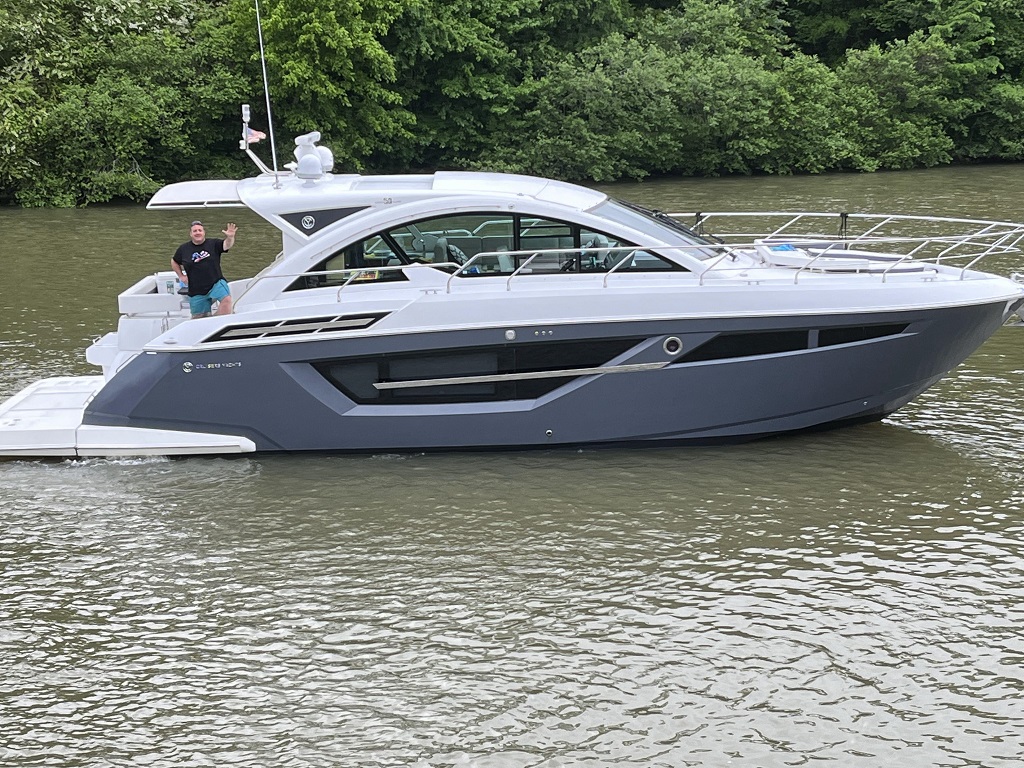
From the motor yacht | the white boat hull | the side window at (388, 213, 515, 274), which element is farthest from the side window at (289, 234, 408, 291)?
the white boat hull

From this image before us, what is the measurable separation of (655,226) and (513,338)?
1711 millimetres

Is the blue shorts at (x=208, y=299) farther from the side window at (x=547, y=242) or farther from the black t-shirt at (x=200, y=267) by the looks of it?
the side window at (x=547, y=242)

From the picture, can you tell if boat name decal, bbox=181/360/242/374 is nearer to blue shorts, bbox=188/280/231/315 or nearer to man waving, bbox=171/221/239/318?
man waving, bbox=171/221/239/318

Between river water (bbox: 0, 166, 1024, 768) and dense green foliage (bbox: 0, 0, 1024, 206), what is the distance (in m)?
20.2

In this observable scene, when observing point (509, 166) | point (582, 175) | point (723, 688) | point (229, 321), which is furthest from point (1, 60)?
point (723, 688)

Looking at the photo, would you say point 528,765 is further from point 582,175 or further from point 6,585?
Answer: point 582,175

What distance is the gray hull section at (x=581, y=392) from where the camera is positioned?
9438 mm

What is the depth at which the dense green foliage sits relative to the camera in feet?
93.2

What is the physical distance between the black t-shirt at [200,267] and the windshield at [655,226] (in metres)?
3.24

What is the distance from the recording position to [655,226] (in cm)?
1019

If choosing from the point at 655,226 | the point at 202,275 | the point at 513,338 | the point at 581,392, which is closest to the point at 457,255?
the point at 513,338

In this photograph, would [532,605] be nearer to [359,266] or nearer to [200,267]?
[359,266]

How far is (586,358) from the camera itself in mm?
9508

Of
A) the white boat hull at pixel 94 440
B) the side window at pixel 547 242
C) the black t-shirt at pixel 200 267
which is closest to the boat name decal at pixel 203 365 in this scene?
the white boat hull at pixel 94 440
